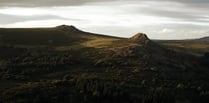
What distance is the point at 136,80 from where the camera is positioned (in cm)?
11850

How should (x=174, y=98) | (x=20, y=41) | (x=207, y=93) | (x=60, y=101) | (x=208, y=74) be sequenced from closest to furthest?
(x=60, y=101)
(x=174, y=98)
(x=207, y=93)
(x=208, y=74)
(x=20, y=41)

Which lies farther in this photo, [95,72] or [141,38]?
[141,38]

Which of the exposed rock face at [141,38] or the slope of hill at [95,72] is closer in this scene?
the slope of hill at [95,72]

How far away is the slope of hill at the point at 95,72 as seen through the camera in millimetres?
99600

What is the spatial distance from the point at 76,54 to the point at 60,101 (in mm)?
61048

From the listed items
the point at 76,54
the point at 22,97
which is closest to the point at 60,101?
the point at 22,97

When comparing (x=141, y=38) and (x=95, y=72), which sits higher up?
(x=141, y=38)

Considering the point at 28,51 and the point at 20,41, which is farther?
the point at 20,41

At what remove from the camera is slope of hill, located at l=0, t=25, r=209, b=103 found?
99.6 m

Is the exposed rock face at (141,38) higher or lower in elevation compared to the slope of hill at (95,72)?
higher

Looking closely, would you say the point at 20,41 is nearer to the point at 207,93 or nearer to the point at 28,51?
the point at 28,51

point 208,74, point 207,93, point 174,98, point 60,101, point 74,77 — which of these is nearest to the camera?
point 60,101

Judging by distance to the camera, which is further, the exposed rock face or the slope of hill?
the exposed rock face

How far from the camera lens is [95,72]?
→ 12669cm
